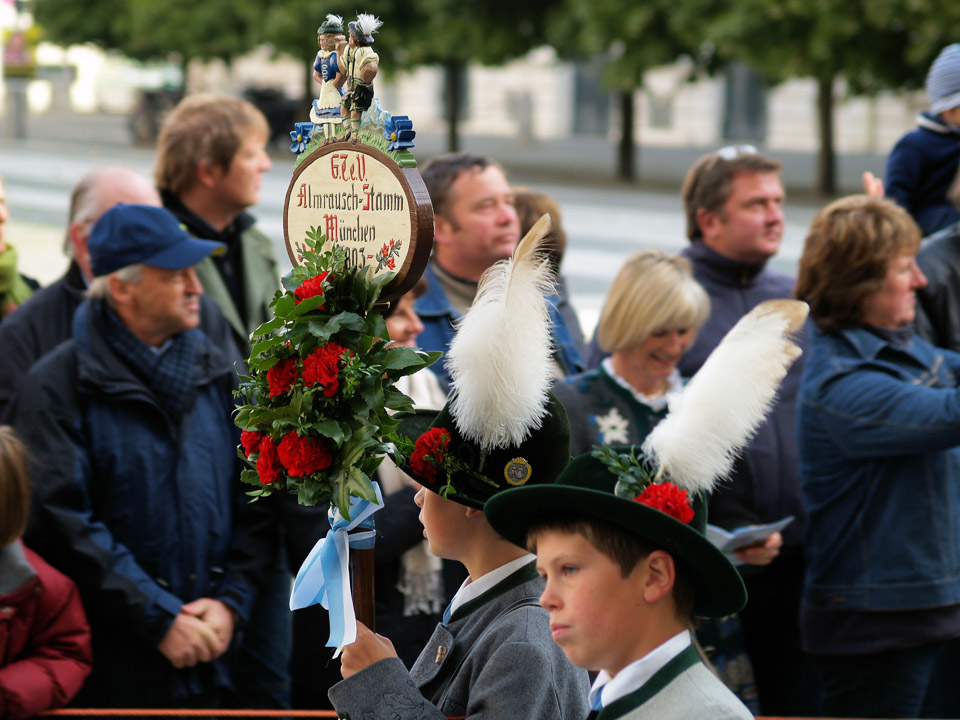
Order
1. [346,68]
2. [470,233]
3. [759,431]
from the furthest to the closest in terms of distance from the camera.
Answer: [470,233] < [759,431] < [346,68]

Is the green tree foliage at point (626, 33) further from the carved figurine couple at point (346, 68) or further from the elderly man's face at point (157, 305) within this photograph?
the carved figurine couple at point (346, 68)

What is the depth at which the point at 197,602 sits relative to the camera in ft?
12.6

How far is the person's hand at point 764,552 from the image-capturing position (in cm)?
399

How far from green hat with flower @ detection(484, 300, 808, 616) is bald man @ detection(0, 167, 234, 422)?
2273mm

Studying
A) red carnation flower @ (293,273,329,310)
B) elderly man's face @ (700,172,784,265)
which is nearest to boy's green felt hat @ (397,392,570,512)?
red carnation flower @ (293,273,329,310)

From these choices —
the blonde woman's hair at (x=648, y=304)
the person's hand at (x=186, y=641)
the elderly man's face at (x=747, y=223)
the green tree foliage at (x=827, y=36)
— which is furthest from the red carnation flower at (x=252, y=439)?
the green tree foliage at (x=827, y=36)

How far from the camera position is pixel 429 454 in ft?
7.72

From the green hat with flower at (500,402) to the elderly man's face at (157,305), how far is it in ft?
5.52

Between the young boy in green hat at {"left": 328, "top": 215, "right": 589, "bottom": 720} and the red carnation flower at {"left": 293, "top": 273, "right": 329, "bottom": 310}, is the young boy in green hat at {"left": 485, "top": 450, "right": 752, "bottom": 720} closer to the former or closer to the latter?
the young boy in green hat at {"left": 328, "top": 215, "right": 589, "bottom": 720}

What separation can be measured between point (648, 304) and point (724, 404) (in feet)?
5.75

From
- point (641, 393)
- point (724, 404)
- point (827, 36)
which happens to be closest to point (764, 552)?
point (641, 393)

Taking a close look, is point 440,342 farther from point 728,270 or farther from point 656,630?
point 656,630

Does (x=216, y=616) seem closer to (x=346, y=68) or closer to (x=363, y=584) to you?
(x=363, y=584)

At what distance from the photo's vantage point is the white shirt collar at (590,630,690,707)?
7.17 feet
